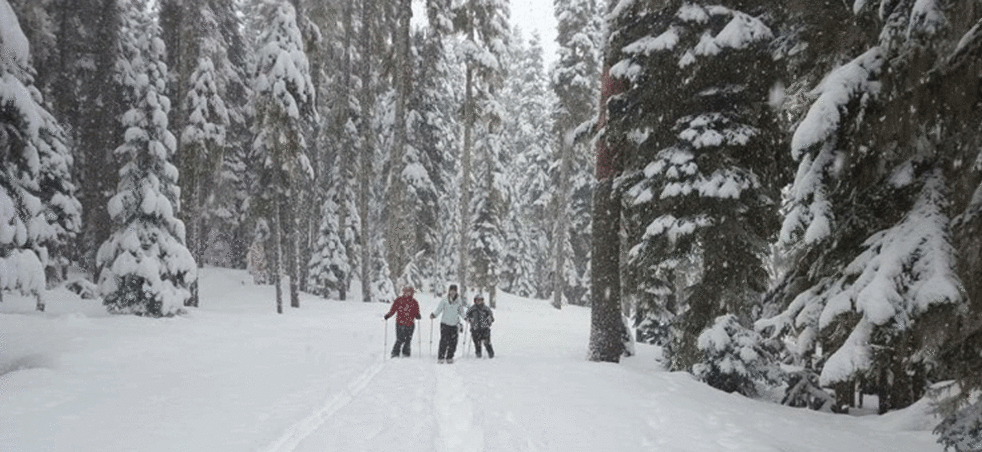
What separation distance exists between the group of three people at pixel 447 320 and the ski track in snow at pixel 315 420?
3.51 metres

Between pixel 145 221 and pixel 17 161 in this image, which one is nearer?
pixel 17 161

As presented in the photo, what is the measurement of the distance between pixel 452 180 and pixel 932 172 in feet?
122

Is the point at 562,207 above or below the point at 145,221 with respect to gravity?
above

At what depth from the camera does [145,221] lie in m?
18.3

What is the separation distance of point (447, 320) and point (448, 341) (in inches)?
23.4

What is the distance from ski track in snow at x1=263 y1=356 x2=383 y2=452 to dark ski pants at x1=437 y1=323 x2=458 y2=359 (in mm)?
3270

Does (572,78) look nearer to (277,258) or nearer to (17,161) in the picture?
(277,258)

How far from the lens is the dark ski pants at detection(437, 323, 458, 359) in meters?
14.2

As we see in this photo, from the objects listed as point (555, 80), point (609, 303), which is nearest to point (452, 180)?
point (555, 80)

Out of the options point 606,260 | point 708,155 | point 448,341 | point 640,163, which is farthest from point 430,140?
point 708,155

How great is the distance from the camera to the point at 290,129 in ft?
79.4

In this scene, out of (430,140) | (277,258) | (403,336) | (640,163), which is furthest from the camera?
(430,140)

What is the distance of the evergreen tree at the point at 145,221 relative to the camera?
700 inches

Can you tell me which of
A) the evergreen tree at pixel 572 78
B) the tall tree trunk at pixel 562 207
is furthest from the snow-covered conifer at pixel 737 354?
the tall tree trunk at pixel 562 207
